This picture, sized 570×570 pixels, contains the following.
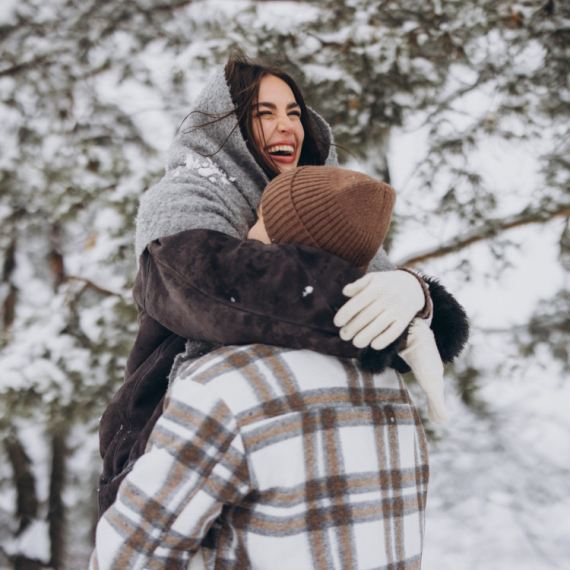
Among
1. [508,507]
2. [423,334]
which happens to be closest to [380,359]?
[423,334]

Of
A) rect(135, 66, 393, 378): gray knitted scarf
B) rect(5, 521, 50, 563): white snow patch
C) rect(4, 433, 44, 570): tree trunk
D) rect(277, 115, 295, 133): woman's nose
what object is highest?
rect(277, 115, 295, 133): woman's nose

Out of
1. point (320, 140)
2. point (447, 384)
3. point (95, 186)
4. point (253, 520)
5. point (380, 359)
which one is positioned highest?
point (320, 140)

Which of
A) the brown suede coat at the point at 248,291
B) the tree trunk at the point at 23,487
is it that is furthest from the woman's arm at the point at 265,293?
the tree trunk at the point at 23,487

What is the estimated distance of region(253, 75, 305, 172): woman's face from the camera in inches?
47.9

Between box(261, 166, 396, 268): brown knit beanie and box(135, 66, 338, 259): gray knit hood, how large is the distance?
140 millimetres

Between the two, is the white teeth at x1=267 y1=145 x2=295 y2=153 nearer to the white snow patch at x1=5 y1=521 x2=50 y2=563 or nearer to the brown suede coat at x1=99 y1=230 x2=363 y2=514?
the brown suede coat at x1=99 y1=230 x2=363 y2=514

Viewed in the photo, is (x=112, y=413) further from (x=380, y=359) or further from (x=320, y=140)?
(x=320, y=140)

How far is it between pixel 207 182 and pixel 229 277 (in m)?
0.32

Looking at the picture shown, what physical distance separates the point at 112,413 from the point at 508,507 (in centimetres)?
311

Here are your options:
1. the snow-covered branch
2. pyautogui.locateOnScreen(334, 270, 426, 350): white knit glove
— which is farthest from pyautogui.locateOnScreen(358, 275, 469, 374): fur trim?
the snow-covered branch

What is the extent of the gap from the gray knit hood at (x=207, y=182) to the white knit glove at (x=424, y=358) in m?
0.37

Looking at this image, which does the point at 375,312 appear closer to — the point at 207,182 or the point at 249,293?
the point at 249,293

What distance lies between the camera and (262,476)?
745mm

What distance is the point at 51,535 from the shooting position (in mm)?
3814
